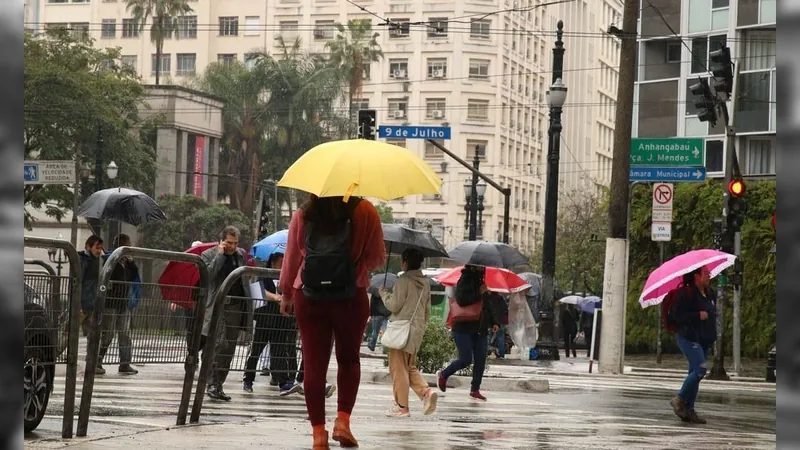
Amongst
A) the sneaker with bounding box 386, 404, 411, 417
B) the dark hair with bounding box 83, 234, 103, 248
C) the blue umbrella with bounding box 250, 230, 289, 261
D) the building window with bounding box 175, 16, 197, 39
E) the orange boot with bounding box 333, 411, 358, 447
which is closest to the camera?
the orange boot with bounding box 333, 411, 358, 447

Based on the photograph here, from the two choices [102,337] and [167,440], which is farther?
[102,337]

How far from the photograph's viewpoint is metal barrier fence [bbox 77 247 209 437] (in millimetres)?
8602

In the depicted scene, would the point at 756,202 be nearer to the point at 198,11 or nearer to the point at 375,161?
the point at 375,161

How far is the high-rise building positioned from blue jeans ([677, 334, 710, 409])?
3497cm

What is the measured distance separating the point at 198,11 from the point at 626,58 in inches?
3663

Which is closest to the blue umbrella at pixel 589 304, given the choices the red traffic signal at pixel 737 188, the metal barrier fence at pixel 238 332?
the red traffic signal at pixel 737 188

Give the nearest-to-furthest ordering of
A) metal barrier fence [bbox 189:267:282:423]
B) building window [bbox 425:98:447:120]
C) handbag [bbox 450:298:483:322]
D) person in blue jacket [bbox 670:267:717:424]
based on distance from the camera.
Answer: metal barrier fence [bbox 189:267:282:423] < person in blue jacket [bbox 670:267:717:424] < handbag [bbox 450:298:483:322] < building window [bbox 425:98:447:120]

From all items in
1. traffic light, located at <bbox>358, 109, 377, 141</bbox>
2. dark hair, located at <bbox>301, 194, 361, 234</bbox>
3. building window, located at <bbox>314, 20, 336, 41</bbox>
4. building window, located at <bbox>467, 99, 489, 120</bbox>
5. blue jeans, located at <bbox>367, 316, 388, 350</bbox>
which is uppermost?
building window, located at <bbox>314, 20, 336, 41</bbox>

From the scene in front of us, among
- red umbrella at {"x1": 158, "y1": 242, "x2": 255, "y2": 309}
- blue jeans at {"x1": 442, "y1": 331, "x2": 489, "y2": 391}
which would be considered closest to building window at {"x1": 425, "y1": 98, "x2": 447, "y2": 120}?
blue jeans at {"x1": 442, "y1": 331, "x2": 489, "y2": 391}

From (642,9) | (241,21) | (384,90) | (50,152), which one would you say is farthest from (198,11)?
(642,9)

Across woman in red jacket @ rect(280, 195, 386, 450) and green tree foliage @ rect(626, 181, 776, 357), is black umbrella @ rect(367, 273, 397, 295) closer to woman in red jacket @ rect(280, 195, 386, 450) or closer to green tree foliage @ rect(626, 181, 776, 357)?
green tree foliage @ rect(626, 181, 776, 357)

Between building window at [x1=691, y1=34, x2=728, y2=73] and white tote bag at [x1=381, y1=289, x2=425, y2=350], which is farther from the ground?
building window at [x1=691, y1=34, x2=728, y2=73]

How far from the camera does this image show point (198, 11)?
116 meters

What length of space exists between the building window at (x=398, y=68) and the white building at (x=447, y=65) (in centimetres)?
8
